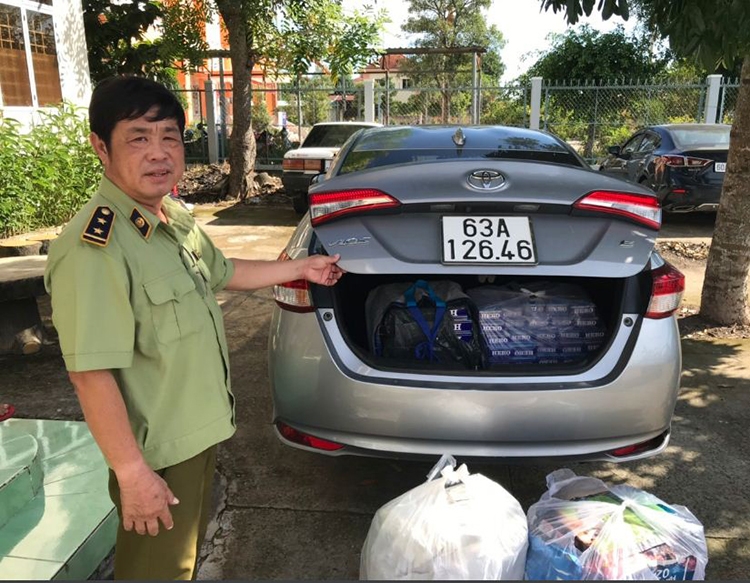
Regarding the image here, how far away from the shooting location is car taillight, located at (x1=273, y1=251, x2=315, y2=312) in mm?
2320

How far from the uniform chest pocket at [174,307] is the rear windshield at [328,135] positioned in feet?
32.7

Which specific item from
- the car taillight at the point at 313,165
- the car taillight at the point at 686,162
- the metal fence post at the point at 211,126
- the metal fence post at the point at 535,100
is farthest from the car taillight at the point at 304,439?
the metal fence post at the point at 211,126

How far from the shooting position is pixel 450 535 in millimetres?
1704

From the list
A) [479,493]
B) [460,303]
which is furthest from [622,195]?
[479,493]

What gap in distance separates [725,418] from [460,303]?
5.93 ft

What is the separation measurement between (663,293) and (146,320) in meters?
1.75

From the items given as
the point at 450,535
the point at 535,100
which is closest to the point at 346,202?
the point at 450,535

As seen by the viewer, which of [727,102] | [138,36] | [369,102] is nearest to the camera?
Result: [138,36]

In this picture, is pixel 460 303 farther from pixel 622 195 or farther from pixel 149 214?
pixel 149 214

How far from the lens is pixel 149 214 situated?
59.3 inches

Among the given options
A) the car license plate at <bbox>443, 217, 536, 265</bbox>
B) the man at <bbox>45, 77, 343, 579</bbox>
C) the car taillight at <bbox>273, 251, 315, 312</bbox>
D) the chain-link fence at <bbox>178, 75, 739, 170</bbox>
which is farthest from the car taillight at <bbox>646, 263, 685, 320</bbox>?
the chain-link fence at <bbox>178, 75, 739, 170</bbox>

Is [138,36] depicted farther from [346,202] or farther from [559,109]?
[346,202]

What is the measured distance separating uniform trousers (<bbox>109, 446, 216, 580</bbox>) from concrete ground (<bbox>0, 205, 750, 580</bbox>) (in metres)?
0.71

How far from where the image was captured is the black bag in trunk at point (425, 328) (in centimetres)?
256
